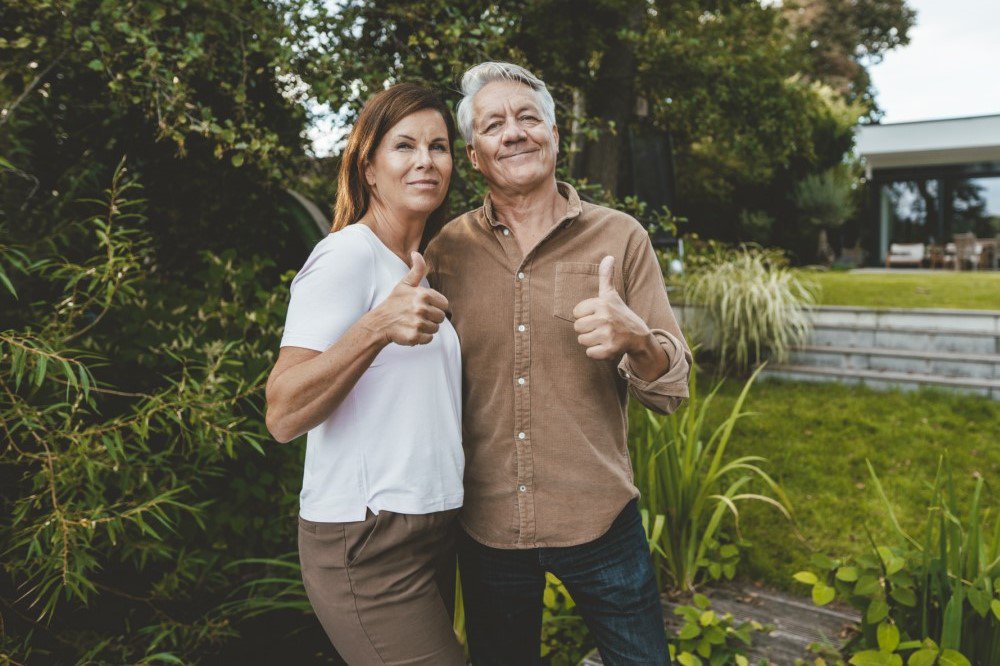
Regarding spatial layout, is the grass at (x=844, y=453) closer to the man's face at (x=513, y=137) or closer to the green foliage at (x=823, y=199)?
the man's face at (x=513, y=137)

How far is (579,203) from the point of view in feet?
4.93

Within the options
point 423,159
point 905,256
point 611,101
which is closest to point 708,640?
point 423,159

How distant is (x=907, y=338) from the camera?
5965mm

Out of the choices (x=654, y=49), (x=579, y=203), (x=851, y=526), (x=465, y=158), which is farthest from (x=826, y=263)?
(x=579, y=203)

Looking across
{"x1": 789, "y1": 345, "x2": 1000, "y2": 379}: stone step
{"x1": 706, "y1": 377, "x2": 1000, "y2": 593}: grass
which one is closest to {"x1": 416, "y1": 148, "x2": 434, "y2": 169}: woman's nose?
{"x1": 706, "y1": 377, "x2": 1000, "y2": 593}: grass

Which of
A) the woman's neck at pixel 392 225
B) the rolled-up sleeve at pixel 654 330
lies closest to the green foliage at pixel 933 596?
the rolled-up sleeve at pixel 654 330

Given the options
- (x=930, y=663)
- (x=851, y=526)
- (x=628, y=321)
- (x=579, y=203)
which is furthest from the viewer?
(x=851, y=526)

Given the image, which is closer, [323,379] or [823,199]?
[323,379]

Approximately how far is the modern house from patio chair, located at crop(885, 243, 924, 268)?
1.04 meters

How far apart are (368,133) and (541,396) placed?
25.6 inches

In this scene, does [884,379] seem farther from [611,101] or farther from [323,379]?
[323,379]

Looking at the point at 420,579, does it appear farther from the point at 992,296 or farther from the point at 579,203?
the point at 992,296

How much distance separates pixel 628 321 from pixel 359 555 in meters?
0.65

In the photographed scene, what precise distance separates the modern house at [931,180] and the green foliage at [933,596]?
16.6 meters
